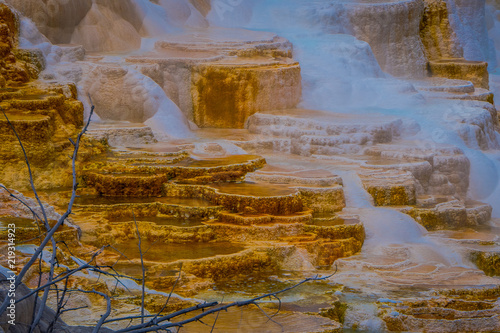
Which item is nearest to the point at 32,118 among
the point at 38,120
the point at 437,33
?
the point at 38,120

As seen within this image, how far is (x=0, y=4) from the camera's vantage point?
345 inches

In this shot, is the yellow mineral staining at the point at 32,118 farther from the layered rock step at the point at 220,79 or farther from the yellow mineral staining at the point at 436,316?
the yellow mineral staining at the point at 436,316

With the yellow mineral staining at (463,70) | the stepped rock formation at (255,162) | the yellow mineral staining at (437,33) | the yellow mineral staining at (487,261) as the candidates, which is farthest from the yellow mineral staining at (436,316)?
the yellow mineral staining at (437,33)

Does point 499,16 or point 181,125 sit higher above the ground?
point 499,16

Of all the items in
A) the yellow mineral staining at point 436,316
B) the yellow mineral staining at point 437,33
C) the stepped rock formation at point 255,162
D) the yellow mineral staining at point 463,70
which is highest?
the yellow mineral staining at point 437,33

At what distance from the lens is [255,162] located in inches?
313

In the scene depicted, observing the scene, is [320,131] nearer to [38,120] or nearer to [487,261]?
[487,261]

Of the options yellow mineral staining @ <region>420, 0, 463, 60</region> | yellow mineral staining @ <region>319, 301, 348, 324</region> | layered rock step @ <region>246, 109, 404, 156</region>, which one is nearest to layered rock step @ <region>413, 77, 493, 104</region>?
yellow mineral staining @ <region>420, 0, 463, 60</region>

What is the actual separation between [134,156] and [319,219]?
215cm

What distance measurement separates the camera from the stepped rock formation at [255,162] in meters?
5.41

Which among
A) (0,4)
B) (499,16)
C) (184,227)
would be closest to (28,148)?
(184,227)

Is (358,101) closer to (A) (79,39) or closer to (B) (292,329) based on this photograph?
(A) (79,39)

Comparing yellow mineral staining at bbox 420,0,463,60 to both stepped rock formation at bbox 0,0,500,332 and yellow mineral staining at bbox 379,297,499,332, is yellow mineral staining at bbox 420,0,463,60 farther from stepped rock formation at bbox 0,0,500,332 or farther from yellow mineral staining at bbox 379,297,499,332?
yellow mineral staining at bbox 379,297,499,332

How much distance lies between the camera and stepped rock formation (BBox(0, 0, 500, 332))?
541cm
